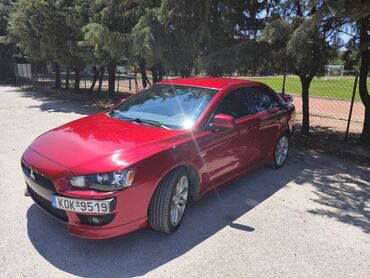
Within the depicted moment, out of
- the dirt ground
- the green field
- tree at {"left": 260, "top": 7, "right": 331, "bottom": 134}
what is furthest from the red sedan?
the green field

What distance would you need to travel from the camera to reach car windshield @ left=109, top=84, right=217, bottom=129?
13.5 feet

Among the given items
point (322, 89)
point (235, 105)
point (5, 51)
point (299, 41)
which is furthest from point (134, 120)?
point (5, 51)

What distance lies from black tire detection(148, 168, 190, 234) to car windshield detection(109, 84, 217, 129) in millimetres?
733

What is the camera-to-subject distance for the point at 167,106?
4418 mm

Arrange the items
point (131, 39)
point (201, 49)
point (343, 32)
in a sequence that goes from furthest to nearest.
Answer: point (131, 39)
point (201, 49)
point (343, 32)

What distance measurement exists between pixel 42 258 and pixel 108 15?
8712 millimetres

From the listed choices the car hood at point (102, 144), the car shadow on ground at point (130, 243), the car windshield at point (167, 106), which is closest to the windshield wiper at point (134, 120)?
the car windshield at point (167, 106)

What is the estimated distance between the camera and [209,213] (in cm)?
425

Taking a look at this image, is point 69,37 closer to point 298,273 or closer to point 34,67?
point 34,67

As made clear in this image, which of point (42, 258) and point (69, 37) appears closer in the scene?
point (42, 258)

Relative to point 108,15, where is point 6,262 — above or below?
below

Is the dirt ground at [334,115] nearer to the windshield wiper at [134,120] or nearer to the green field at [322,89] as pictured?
the green field at [322,89]

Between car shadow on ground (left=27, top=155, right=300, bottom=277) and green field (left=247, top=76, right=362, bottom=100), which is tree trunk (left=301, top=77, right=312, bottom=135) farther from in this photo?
green field (left=247, top=76, right=362, bottom=100)

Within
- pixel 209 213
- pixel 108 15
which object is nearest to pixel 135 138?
pixel 209 213
